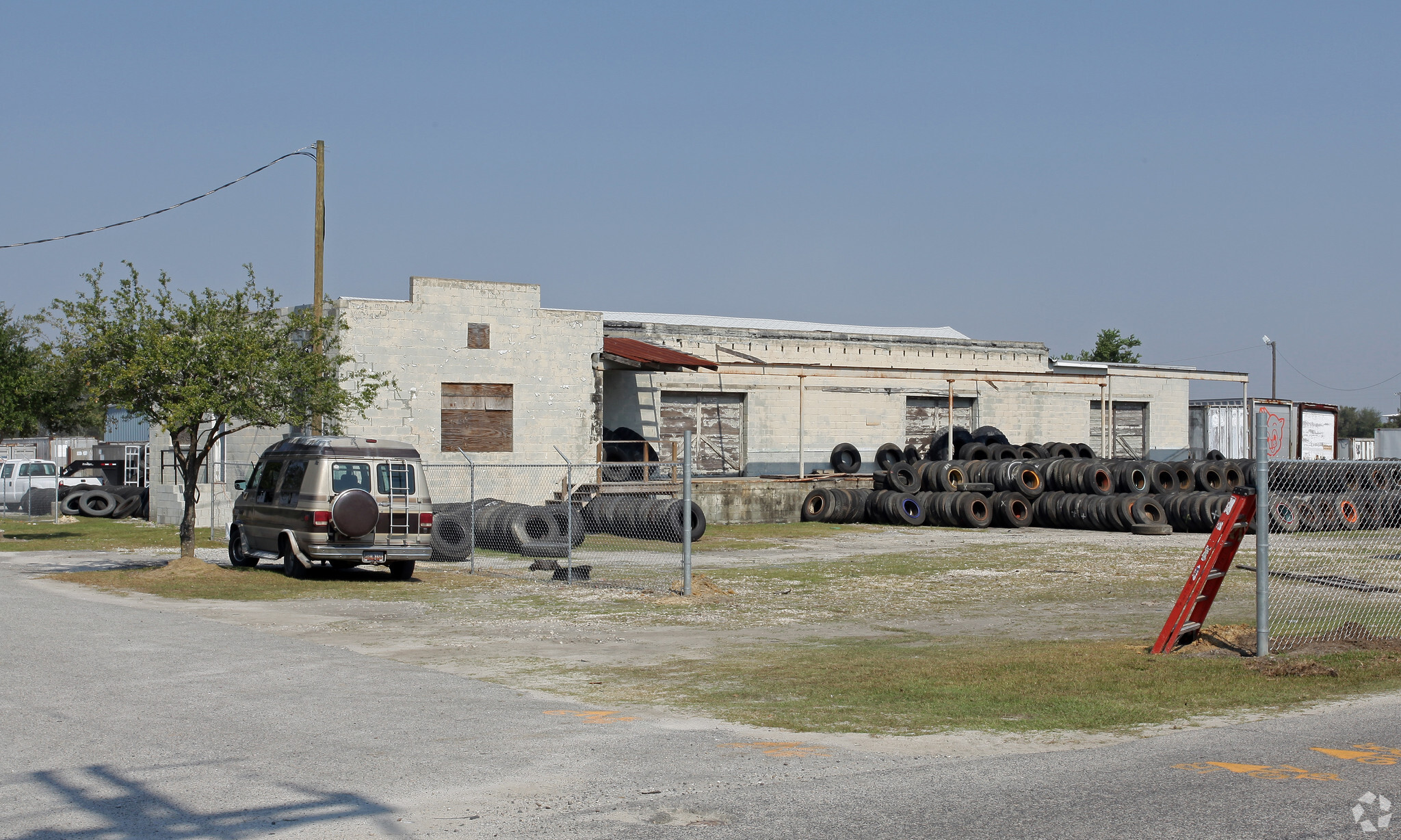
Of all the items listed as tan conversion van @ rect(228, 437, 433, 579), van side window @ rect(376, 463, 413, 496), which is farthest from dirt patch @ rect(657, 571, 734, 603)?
van side window @ rect(376, 463, 413, 496)

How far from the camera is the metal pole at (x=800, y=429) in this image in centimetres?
3575

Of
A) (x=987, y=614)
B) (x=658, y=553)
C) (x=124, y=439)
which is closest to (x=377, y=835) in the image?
(x=987, y=614)

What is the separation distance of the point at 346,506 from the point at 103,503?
22459mm

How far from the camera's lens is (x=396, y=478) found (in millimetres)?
18438

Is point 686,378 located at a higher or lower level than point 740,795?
higher

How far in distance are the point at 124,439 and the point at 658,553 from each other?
48.5m

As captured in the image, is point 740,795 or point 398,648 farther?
point 398,648

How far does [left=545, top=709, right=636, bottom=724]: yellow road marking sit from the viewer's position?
8500mm

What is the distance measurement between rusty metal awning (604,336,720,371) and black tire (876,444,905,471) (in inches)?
290

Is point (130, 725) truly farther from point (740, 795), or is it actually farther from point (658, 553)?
point (658, 553)

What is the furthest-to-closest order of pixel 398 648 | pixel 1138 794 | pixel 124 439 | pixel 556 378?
pixel 124 439 < pixel 556 378 < pixel 398 648 < pixel 1138 794

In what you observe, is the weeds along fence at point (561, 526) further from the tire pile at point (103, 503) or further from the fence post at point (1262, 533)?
the tire pile at point (103, 503)

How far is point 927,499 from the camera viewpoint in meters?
32.5

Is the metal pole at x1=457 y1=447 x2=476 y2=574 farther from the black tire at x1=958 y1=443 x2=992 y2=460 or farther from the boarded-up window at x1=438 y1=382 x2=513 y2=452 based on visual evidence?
the black tire at x1=958 y1=443 x2=992 y2=460
